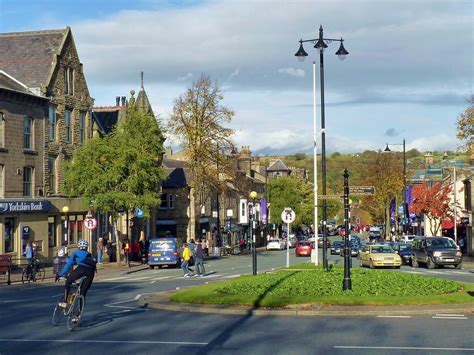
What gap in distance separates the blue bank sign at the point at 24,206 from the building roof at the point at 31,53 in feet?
25.4

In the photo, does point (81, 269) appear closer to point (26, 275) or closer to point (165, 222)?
point (26, 275)

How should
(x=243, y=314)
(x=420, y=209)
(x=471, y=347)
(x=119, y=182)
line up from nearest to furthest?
(x=471, y=347) < (x=243, y=314) < (x=119, y=182) < (x=420, y=209)

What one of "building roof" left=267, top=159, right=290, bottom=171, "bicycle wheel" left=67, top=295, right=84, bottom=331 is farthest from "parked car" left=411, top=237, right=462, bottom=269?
"building roof" left=267, top=159, right=290, bottom=171

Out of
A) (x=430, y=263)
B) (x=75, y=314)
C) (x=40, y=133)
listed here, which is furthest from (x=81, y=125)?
(x=75, y=314)

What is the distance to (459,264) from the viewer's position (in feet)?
141

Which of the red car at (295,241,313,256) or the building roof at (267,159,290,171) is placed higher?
the building roof at (267,159,290,171)

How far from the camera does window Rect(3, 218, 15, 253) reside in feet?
141

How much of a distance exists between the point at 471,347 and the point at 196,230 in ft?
201

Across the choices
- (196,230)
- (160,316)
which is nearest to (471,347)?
(160,316)

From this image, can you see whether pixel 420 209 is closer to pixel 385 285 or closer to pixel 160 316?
pixel 385 285

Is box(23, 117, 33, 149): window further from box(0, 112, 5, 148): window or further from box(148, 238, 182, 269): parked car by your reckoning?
box(148, 238, 182, 269): parked car

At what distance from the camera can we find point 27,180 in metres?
46.4

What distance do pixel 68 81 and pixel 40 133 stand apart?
562cm

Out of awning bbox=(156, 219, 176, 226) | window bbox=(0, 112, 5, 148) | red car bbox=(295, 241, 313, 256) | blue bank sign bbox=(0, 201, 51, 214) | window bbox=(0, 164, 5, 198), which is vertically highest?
window bbox=(0, 112, 5, 148)
